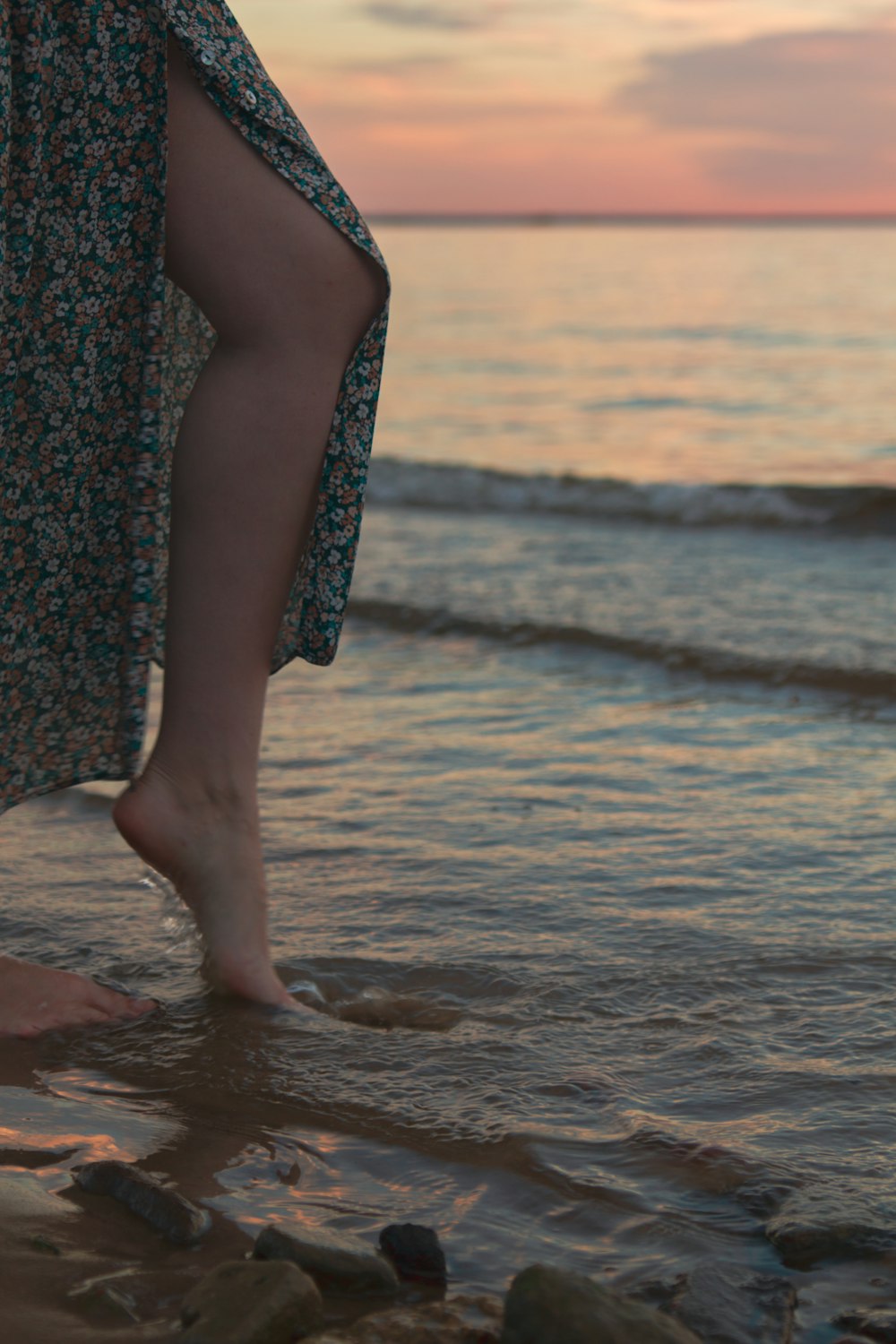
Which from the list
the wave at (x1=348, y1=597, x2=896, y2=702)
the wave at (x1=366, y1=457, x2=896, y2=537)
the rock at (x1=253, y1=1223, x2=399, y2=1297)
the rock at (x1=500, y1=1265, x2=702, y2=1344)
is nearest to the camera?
the rock at (x1=500, y1=1265, x2=702, y2=1344)

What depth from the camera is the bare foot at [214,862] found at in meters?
1.81

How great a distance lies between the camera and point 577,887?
7.75 ft

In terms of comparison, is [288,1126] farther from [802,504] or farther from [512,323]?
[512,323]

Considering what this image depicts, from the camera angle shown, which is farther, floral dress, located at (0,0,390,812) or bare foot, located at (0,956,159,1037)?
bare foot, located at (0,956,159,1037)

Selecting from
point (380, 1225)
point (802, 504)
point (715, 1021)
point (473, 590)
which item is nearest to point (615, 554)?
point (473, 590)

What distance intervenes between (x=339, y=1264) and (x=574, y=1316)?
23 centimetres

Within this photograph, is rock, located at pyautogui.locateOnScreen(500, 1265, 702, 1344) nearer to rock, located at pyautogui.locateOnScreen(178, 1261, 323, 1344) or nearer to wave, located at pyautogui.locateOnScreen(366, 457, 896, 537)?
rock, located at pyautogui.locateOnScreen(178, 1261, 323, 1344)

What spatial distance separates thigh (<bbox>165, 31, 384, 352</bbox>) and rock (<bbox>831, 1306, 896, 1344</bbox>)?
114cm

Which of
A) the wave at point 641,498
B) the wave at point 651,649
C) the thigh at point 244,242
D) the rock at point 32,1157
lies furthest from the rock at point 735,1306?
the wave at point 641,498

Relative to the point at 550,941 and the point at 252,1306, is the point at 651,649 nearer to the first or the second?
the point at 550,941

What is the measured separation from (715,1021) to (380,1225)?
0.61m

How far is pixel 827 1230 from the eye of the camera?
4.48 ft

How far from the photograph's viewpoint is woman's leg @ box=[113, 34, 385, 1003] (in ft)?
5.53

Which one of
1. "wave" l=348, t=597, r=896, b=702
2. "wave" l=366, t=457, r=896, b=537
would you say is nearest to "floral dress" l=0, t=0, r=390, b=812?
"wave" l=348, t=597, r=896, b=702
